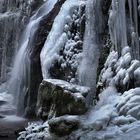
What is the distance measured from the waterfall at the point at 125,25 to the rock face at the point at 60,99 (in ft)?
5.03

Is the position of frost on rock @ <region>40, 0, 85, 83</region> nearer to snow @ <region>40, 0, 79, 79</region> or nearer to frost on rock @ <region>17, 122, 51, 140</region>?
snow @ <region>40, 0, 79, 79</region>

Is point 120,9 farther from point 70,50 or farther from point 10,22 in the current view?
point 10,22

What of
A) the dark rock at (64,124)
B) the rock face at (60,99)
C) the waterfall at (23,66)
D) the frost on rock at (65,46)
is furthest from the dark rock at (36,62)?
the dark rock at (64,124)

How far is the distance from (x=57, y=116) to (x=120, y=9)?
3180 millimetres

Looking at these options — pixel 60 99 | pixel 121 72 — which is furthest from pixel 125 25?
pixel 60 99

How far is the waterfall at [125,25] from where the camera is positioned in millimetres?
10922

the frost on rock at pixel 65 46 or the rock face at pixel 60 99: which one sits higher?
the frost on rock at pixel 65 46

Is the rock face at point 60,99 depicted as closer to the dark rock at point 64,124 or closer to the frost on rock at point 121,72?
the dark rock at point 64,124

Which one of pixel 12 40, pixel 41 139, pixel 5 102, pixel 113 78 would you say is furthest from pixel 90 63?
pixel 12 40

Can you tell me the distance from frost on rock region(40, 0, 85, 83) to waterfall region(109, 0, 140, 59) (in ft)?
7.15

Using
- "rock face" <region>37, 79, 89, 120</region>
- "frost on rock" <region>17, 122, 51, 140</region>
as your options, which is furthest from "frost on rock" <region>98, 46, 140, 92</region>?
"frost on rock" <region>17, 122, 51, 140</region>

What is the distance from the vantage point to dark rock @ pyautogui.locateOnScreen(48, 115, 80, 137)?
9562mm

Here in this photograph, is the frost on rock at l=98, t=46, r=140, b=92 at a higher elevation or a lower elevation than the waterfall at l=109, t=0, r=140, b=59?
lower

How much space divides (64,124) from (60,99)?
3.93 ft
